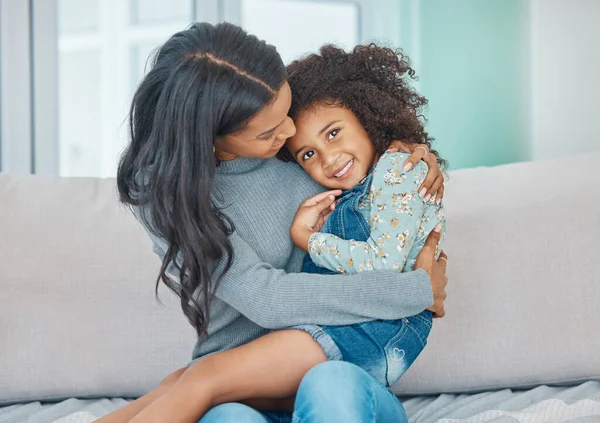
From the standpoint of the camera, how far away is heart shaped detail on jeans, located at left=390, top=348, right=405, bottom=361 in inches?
46.7

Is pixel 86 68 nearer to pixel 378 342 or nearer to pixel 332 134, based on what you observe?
pixel 332 134

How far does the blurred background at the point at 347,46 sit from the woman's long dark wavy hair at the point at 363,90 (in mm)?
1214

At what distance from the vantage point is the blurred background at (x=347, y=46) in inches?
A: 99.3

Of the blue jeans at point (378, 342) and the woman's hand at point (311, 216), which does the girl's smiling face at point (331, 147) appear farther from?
the blue jeans at point (378, 342)

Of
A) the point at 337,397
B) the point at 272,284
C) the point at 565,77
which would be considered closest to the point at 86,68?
the point at 565,77

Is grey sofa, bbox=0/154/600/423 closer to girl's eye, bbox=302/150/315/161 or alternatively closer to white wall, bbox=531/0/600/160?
girl's eye, bbox=302/150/315/161

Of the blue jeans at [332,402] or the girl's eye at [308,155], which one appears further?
the girl's eye at [308,155]

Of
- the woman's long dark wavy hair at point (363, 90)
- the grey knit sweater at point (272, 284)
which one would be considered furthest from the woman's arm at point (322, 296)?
the woman's long dark wavy hair at point (363, 90)

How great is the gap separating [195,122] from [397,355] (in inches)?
18.5

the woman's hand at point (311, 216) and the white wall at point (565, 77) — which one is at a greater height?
the white wall at point (565, 77)

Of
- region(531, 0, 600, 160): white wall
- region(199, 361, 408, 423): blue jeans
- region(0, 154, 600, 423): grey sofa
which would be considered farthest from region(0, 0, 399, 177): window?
region(199, 361, 408, 423): blue jeans

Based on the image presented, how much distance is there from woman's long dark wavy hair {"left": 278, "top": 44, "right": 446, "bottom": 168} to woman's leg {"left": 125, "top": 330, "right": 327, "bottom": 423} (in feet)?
1.40

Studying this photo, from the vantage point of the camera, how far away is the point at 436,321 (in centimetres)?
163

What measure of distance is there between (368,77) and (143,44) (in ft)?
5.54
